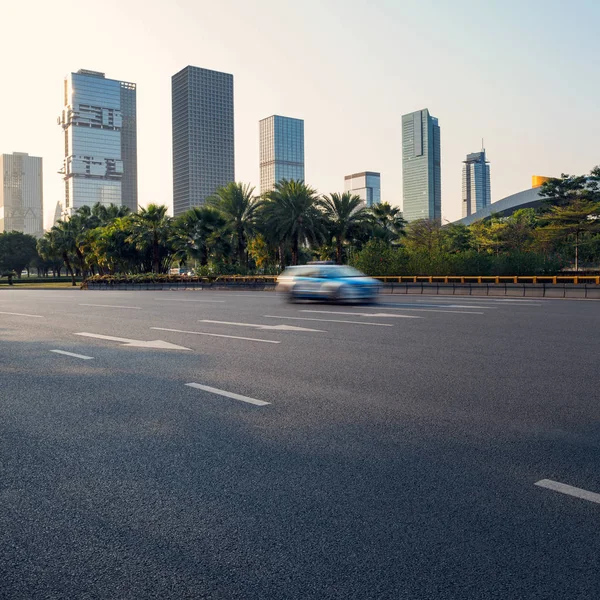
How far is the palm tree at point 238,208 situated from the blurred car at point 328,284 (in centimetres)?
3678

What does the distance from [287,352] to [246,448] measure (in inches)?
192

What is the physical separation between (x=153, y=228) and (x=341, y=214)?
2103cm

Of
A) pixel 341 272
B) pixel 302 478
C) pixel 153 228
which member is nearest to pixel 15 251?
pixel 153 228

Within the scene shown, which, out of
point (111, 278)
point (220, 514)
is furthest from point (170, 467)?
point (111, 278)

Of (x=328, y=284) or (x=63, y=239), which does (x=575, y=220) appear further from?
(x=63, y=239)

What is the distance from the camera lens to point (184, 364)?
8469 millimetres

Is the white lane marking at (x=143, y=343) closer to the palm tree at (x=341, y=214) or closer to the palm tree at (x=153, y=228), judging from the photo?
the palm tree at (x=341, y=214)

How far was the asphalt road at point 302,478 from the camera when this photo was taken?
2.75 metres

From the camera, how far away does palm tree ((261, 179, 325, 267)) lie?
54438mm

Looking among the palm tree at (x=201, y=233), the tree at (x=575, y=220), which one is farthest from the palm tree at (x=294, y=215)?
the tree at (x=575, y=220)

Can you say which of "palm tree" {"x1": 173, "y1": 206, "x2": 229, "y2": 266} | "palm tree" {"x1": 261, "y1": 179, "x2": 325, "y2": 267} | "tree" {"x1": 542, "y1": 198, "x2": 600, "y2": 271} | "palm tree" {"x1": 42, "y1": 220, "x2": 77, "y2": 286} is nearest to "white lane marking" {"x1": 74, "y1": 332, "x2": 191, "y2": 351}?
"palm tree" {"x1": 261, "y1": 179, "x2": 325, "y2": 267}

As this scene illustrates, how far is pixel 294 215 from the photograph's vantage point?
54.4m

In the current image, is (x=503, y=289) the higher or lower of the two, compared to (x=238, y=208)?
lower

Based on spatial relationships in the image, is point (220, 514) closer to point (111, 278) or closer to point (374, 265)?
point (374, 265)
